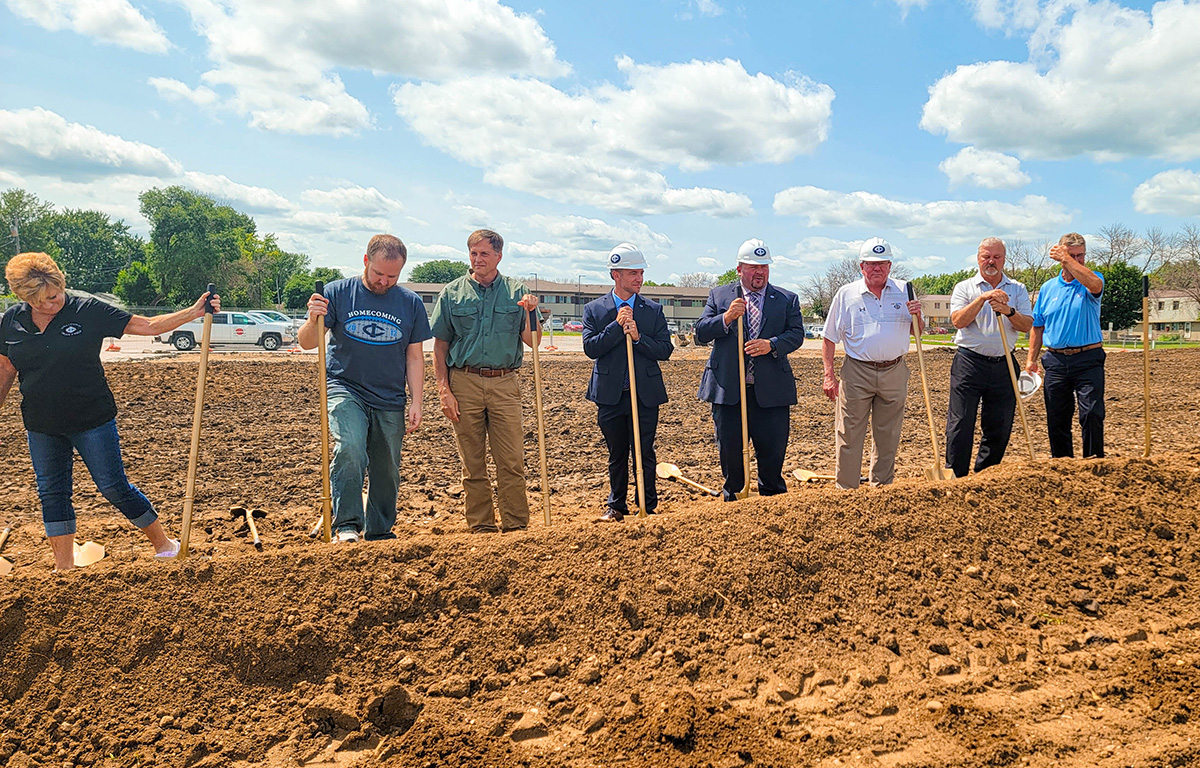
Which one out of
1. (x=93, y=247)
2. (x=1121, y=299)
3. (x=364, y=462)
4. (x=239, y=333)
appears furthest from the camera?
(x=93, y=247)

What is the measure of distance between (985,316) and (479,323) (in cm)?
384

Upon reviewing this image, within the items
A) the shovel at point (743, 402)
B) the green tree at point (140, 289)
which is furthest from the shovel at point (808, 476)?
the green tree at point (140, 289)

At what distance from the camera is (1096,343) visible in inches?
210

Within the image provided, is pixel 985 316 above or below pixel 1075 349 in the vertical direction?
above

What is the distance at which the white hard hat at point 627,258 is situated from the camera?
4.94 metres

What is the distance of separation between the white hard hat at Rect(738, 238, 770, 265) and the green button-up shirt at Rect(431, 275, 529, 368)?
165 centimetres

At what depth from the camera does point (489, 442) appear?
4711mm

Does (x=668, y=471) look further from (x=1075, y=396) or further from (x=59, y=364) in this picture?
(x=59, y=364)

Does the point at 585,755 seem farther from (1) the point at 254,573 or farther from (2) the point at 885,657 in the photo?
(1) the point at 254,573

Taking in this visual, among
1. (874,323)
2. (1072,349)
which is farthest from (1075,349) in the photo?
(874,323)

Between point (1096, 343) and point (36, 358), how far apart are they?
23.1ft

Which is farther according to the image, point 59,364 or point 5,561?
point 5,561

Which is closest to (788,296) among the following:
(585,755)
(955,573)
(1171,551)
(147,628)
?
(955,573)

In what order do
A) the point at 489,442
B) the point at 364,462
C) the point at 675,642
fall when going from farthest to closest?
the point at 489,442
the point at 364,462
the point at 675,642
